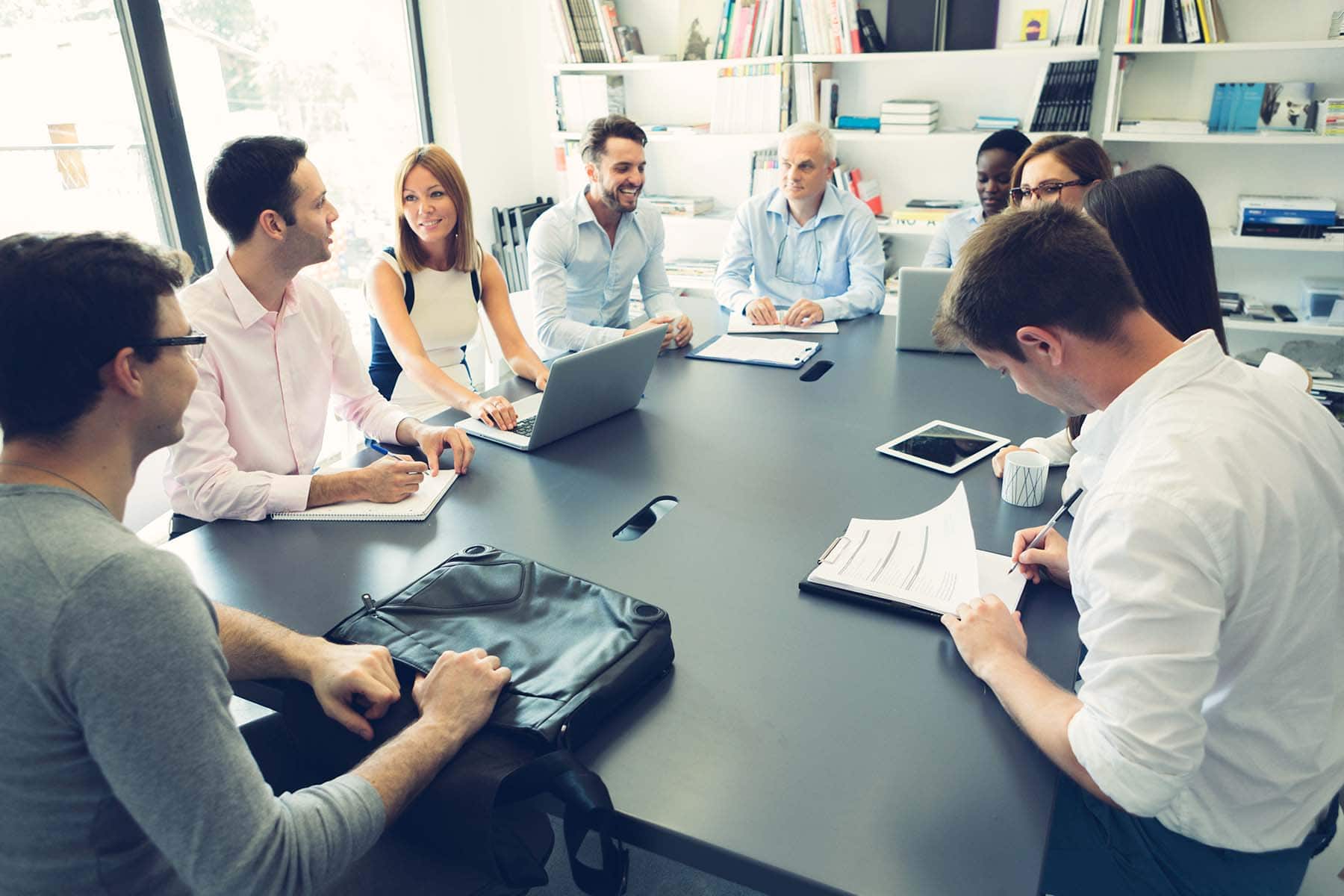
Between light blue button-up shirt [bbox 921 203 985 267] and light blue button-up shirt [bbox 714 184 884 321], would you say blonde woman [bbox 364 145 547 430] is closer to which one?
light blue button-up shirt [bbox 714 184 884 321]

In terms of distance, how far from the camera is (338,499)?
1.63 meters

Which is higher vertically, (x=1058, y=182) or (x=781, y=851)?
(x=1058, y=182)

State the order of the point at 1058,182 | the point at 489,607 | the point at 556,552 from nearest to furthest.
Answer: the point at 489,607 < the point at 556,552 < the point at 1058,182

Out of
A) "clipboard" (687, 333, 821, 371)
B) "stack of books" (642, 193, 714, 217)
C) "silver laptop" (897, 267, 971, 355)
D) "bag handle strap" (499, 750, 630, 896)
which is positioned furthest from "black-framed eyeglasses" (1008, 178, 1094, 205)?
"stack of books" (642, 193, 714, 217)

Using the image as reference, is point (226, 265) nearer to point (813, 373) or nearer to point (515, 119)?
point (813, 373)

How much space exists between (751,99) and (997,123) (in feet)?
3.63

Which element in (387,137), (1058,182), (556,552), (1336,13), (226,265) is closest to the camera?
(556,552)

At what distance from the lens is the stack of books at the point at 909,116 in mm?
3838

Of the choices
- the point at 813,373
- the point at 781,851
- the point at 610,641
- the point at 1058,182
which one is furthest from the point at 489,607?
the point at 1058,182

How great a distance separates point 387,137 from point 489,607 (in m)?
3.52

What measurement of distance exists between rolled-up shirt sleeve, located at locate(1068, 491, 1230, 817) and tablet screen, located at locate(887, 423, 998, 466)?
2.77 feet

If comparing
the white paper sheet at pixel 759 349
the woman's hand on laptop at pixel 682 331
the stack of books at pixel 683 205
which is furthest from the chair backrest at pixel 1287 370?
the stack of books at pixel 683 205

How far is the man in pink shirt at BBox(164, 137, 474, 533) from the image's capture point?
165 cm

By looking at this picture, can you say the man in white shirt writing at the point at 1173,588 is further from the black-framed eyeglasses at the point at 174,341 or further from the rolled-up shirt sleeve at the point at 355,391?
the rolled-up shirt sleeve at the point at 355,391
